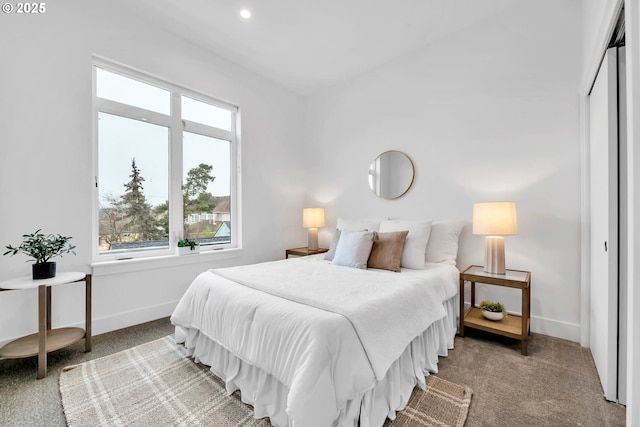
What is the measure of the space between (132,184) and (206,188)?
0.77 meters

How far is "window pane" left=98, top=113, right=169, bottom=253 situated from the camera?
261 centimetres

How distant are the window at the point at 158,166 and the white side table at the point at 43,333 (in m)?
0.58

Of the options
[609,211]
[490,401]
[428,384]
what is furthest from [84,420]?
[609,211]

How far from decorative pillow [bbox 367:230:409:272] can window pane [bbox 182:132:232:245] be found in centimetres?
200

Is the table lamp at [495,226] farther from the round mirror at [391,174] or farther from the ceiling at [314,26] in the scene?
the ceiling at [314,26]

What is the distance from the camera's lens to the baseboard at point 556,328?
7.55 ft

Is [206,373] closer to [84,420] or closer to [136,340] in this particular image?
[84,420]

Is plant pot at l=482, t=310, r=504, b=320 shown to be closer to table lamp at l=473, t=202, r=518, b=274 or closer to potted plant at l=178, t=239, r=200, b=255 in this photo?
table lamp at l=473, t=202, r=518, b=274

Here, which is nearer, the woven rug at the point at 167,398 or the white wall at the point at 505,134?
the woven rug at the point at 167,398

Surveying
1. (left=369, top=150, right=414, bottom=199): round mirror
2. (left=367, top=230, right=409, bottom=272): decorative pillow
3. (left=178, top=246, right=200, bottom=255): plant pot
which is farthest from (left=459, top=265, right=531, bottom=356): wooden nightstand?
(left=178, top=246, right=200, bottom=255): plant pot

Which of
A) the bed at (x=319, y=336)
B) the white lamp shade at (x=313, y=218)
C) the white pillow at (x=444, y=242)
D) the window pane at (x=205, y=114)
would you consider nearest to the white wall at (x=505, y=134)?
the white pillow at (x=444, y=242)

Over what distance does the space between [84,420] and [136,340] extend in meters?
1.00

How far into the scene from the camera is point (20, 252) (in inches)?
82.3

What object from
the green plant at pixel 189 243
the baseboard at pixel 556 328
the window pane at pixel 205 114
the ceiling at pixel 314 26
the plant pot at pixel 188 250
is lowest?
the baseboard at pixel 556 328
